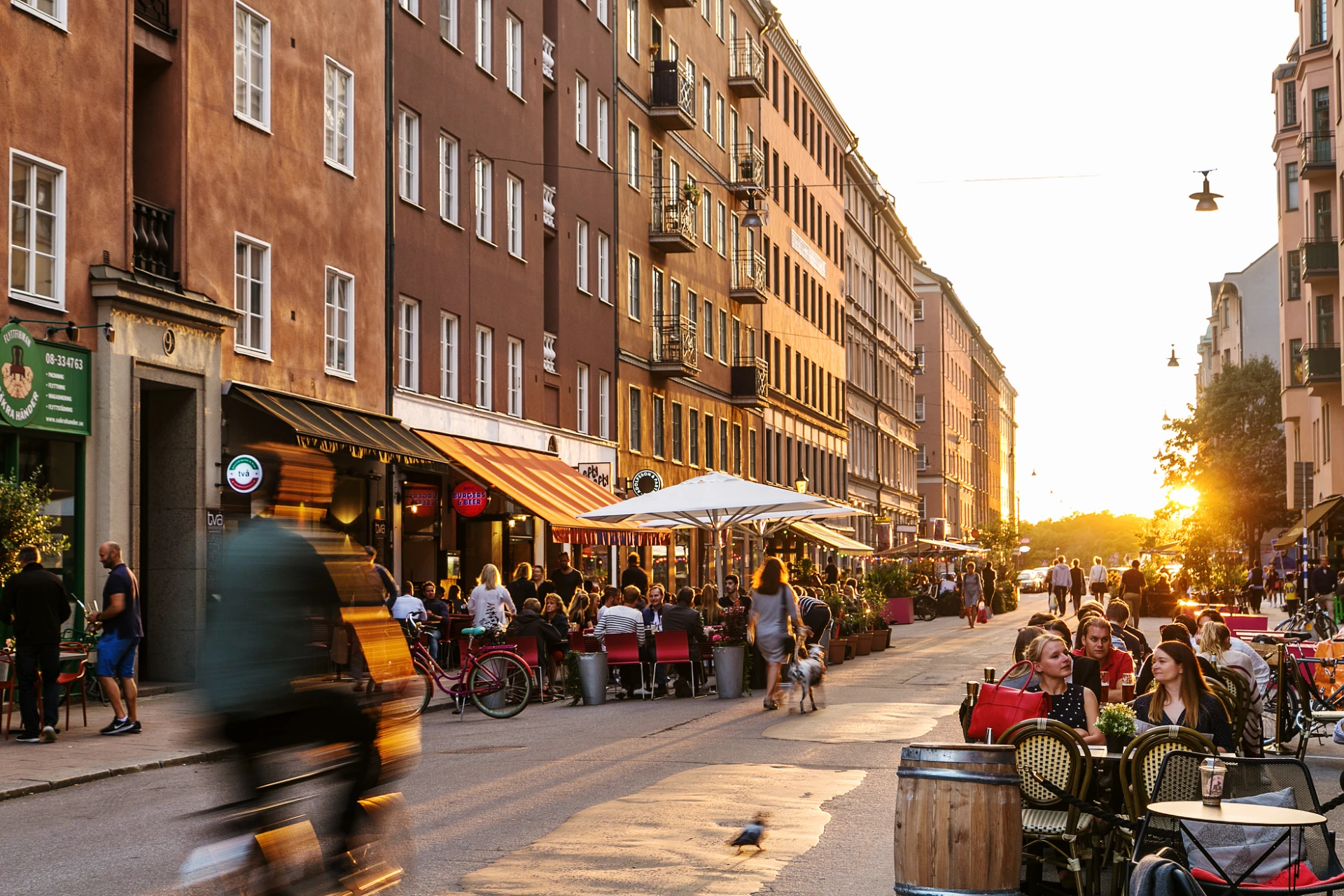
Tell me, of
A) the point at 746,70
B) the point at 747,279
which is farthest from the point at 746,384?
the point at 746,70

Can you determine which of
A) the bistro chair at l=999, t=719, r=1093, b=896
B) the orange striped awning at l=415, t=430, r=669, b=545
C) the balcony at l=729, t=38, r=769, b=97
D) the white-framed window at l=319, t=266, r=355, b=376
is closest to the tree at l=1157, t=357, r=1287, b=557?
the balcony at l=729, t=38, r=769, b=97

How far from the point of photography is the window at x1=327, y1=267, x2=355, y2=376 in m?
26.5

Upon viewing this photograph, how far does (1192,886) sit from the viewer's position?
552 centimetres

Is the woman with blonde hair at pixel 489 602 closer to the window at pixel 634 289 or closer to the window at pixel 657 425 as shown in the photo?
the window at pixel 634 289

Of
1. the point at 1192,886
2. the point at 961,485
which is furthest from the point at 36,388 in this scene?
the point at 961,485

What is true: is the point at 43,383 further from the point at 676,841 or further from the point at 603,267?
the point at 603,267

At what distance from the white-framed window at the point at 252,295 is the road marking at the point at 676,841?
1262cm

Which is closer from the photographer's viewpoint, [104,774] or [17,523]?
[104,774]

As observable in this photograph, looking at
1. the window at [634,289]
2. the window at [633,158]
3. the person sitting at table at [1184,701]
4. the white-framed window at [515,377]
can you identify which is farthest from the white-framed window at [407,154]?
the person sitting at table at [1184,701]

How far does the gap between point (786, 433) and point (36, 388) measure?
4387 centimetres

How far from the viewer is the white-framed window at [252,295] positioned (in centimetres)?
2356

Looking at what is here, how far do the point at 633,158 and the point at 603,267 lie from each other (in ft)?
13.1

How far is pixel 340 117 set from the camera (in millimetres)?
27000

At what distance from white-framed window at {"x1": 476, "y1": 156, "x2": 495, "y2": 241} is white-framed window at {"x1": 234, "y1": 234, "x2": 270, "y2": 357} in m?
8.33
